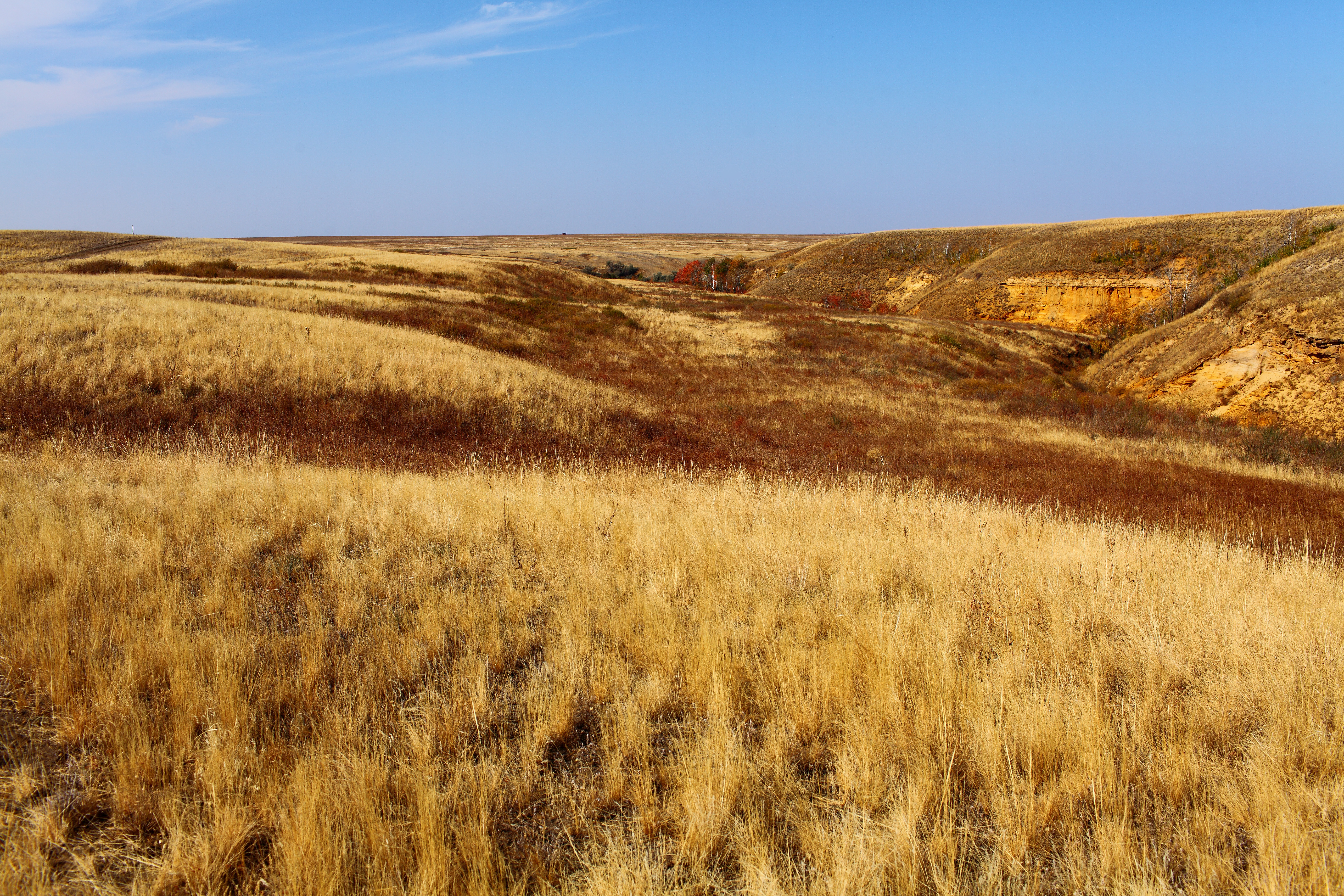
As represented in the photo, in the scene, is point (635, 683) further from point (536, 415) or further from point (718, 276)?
point (718, 276)

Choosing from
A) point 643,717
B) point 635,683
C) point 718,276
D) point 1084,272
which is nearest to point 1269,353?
point 635,683

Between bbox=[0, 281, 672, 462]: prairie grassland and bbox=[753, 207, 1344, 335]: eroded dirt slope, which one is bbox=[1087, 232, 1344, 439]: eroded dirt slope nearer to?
bbox=[753, 207, 1344, 335]: eroded dirt slope

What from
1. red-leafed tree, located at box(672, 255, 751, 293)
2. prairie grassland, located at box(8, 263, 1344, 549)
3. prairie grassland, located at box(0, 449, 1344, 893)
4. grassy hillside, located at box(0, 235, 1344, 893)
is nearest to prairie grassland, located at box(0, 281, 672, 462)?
prairie grassland, located at box(8, 263, 1344, 549)

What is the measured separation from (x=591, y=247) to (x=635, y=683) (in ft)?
445

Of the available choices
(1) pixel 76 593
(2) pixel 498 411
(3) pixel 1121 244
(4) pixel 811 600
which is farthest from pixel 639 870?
(3) pixel 1121 244

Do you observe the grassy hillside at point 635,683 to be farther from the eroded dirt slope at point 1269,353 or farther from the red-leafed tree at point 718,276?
the red-leafed tree at point 718,276

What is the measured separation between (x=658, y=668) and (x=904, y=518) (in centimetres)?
425

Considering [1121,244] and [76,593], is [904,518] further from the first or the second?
[1121,244]

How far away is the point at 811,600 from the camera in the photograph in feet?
14.6

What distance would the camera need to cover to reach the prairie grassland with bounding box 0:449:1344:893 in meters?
2.21

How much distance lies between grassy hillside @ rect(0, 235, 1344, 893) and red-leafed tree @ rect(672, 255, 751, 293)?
81733 millimetres

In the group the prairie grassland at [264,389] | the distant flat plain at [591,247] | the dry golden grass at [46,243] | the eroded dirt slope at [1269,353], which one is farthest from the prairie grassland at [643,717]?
the distant flat plain at [591,247]

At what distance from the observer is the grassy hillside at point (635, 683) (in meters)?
2.23

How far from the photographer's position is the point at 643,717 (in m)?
3.03
